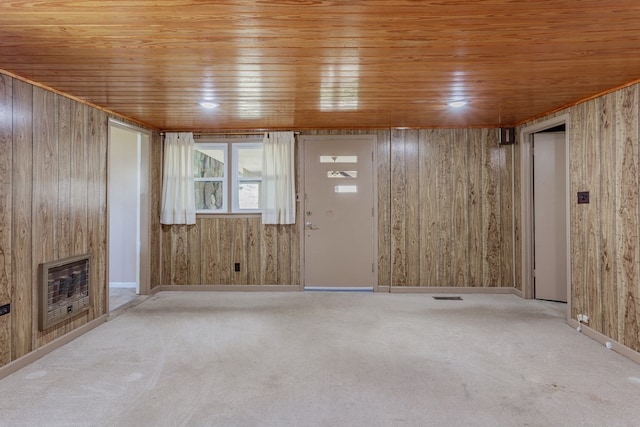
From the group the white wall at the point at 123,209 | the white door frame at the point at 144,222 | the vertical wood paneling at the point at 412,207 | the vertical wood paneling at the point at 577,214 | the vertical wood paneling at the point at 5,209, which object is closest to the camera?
the vertical wood paneling at the point at 5,209

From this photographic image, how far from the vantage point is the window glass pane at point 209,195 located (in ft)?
17.7

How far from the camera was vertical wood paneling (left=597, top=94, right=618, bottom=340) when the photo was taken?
10.7ft

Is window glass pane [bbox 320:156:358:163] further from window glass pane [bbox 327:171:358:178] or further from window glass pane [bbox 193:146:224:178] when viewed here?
window glass pane [bbox 193:146:224:178]

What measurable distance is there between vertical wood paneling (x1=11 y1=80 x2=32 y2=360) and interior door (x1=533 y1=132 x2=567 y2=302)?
535 centimetres

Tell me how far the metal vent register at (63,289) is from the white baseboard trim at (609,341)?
468 cm

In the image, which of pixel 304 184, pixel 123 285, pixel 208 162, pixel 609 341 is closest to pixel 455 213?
pixel 304 184

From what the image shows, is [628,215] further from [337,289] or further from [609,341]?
[337,289]

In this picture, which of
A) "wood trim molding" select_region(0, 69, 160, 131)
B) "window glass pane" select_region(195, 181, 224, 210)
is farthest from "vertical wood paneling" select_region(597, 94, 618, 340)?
"wood trim molding" select_region(0, 69, 160, 131)

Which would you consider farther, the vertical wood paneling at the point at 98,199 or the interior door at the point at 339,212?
the interior door at the point at 339,212

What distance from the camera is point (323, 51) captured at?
8.05 feet

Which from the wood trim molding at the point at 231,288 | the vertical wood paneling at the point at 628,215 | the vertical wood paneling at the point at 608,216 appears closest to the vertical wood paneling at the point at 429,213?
the wood trim molding at the point at 231,288

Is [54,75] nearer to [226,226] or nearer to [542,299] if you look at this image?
[226,226]

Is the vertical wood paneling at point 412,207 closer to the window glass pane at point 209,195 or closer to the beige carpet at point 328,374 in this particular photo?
the beige carpet at point 328,374

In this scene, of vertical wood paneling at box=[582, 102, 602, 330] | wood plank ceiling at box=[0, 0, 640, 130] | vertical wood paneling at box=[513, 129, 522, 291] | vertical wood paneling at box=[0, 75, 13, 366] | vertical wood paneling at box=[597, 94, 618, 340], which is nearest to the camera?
wood plank ceiling at box=[0, 0, 640, 130]
